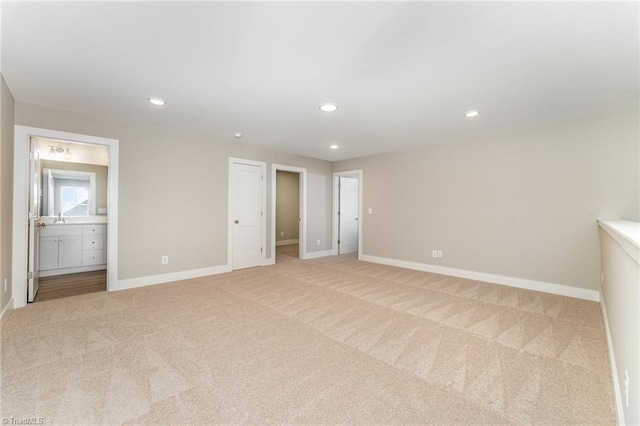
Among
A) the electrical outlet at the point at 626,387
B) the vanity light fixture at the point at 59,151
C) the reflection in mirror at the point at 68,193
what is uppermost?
the vanity light fixture at the point at 59,151

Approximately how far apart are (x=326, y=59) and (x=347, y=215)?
538cm

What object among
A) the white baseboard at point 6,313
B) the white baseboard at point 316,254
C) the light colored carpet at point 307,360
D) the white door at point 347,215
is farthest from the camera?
the white door at point 347,215

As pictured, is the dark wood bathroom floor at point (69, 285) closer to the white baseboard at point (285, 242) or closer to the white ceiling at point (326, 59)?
the white ceiling at point (326, 59)

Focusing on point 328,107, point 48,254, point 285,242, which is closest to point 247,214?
point 328,107

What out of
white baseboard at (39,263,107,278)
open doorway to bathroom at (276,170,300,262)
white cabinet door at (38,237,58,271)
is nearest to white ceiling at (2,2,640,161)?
white cabinet door at (38,237,58,271)

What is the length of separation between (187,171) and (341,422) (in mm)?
4268

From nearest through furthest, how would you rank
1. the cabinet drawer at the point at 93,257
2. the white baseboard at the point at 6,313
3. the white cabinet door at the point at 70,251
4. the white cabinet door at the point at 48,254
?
the white baseboard at the point at 6,313, the white cabinet door at the point at 48,254, the white cabinet door at the point at 70,251, the cabinet drawer at the point at 93,257

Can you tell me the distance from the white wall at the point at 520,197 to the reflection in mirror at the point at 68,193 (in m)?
6.08

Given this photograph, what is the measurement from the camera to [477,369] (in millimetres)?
2016

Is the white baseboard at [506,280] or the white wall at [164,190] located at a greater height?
the white wall at [164,190]

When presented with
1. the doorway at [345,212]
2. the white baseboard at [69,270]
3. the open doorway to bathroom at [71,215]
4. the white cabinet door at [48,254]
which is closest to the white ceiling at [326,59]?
the open doorway to bathroom at [71,215]

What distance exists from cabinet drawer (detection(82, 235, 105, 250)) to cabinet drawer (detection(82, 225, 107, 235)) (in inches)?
2.3

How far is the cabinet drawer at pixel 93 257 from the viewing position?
5.10 metres

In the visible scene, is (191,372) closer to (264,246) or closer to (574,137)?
(264,246)
